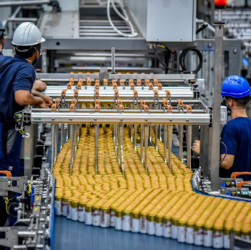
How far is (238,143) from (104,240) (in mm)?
1428

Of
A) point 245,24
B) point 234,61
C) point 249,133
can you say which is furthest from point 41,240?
point 245,24

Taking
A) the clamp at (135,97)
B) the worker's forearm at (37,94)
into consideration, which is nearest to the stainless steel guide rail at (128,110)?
Answer: the clamp at (135,97)

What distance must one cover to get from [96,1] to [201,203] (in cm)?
857

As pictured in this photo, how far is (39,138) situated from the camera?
5.06 m

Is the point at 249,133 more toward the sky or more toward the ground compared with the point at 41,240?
more toward the sky

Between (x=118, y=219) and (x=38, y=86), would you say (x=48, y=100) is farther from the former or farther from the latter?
(x=118, y=219)

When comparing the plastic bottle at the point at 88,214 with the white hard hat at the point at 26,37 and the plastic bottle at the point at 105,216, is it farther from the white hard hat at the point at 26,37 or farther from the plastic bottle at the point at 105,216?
the white hard hat at the point at 26,37

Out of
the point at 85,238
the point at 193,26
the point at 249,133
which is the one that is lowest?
the point at 85,238

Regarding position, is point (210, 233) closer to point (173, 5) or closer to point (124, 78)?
point (124, 78)

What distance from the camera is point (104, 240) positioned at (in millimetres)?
3000

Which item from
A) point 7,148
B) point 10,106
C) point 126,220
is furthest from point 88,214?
point 10,106

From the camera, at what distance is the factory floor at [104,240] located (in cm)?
291

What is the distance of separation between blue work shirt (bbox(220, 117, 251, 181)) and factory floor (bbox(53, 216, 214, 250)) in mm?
1123

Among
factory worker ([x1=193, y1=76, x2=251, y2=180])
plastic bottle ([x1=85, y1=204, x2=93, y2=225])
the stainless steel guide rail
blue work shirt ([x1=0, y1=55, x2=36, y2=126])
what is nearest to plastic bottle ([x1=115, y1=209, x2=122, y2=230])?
plastic bottle ([x1=85, y1=204, x2=93, y2=225])
